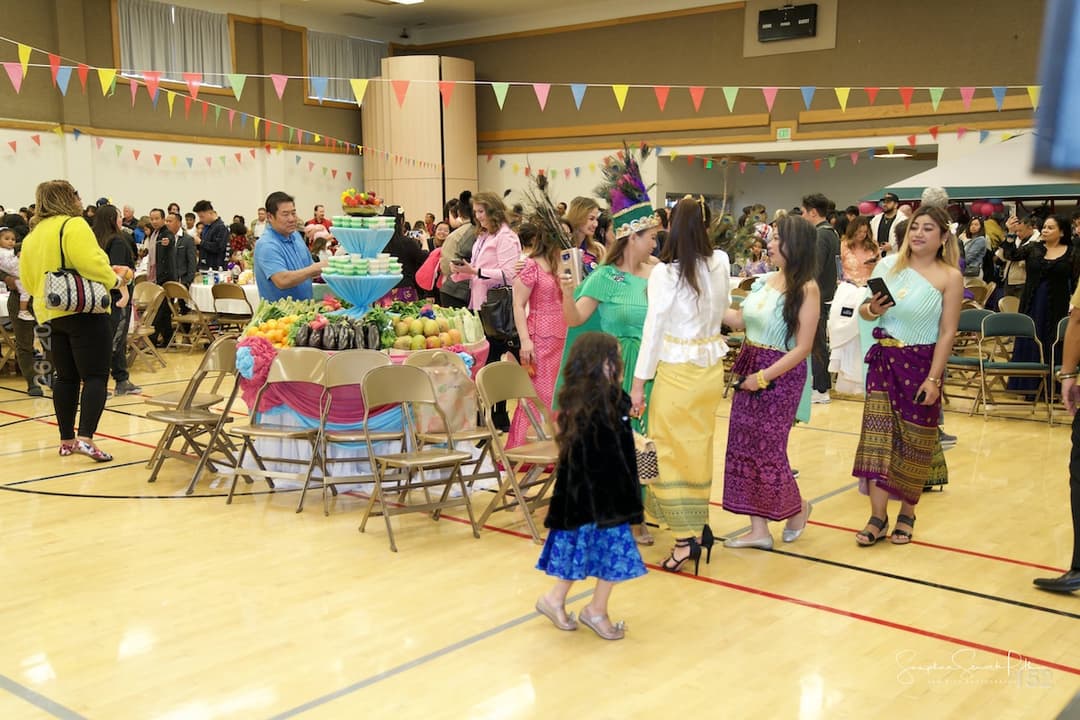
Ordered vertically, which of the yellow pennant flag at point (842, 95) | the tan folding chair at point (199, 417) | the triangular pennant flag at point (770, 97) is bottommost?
the tan folding chair at point (199, 417)

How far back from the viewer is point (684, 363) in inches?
156

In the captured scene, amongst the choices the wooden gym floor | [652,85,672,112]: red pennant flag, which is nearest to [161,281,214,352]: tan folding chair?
the wooden gym floor

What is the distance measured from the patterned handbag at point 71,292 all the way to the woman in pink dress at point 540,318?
8.08 feet

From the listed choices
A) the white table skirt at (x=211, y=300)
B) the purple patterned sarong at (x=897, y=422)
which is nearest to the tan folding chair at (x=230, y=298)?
the white table skirt at (x=211, y=300)

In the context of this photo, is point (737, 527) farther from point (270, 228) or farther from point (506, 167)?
point (506, 167)

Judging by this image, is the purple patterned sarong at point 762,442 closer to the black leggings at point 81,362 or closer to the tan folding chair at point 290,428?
the tan folding chair at point 290,428

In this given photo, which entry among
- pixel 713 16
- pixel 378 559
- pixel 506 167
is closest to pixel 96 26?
pixel 506 167

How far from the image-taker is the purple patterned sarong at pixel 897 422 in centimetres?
429

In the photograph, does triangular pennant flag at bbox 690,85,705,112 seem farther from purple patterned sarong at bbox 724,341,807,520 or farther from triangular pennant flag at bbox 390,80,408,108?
purple patterned sarong at bbox 724,341,807,520

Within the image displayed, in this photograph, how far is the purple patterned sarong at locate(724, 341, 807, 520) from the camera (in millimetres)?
4203

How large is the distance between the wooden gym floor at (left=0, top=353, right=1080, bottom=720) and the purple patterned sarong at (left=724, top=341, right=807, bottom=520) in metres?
0.26

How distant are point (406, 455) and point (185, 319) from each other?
23.4 feet

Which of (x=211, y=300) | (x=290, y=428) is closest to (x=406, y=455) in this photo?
(x=290, y=428)

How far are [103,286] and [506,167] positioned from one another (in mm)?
14256
